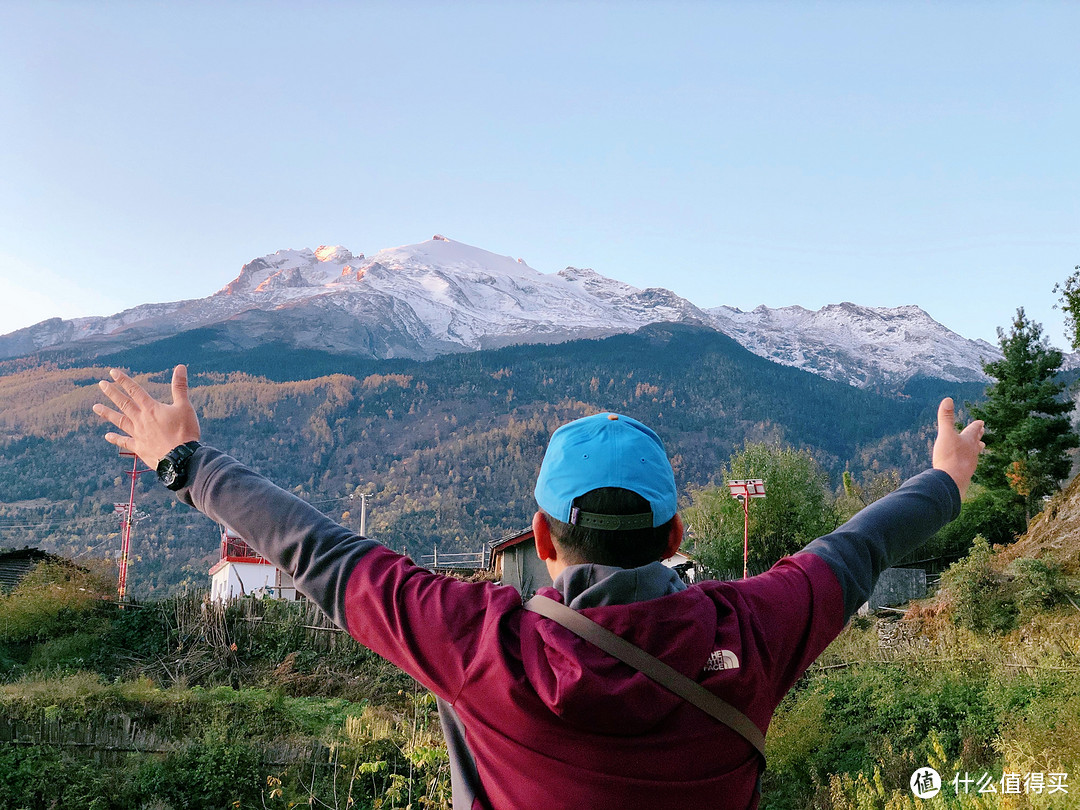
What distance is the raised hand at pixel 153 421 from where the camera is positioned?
164cm

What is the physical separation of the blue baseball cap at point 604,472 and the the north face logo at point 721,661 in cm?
26

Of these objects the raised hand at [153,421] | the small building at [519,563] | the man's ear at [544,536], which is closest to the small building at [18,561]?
the small building at [519,563]

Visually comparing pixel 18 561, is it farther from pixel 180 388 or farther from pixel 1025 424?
pixel 1025 424

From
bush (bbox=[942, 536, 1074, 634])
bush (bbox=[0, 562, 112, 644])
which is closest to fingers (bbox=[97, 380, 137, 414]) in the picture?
bush (bbox=[942, 536, 1074, 634])

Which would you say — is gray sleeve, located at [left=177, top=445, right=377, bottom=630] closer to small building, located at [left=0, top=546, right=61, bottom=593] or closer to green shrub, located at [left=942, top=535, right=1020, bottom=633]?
green shrub, located at [left=942, top=535, right=1020, bottom=633]

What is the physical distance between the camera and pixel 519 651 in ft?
4.05

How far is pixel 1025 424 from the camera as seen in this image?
29406mm

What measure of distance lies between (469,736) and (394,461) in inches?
4713

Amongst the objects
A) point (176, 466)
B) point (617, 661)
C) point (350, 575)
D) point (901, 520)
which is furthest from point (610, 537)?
point (176, 466)

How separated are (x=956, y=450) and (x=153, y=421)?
1822mm

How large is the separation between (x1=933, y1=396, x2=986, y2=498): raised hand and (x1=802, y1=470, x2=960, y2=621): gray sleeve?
1.3 inches

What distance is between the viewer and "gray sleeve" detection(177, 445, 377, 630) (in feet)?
4.53

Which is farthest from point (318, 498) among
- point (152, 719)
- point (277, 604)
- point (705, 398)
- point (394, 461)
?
point (152, 719)

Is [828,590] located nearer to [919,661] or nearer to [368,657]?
[919,661]
